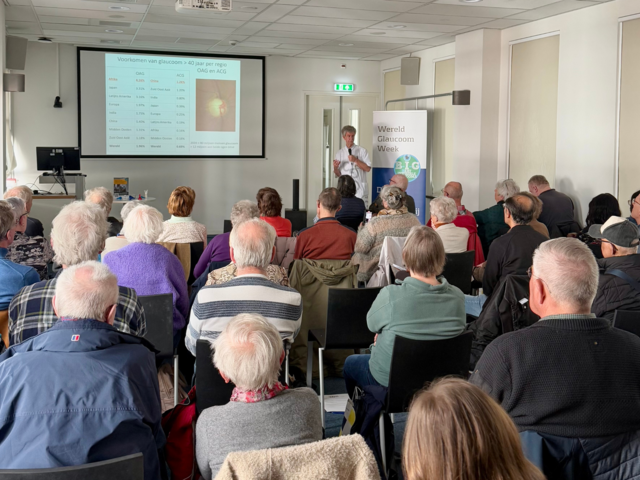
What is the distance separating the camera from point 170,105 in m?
10.5

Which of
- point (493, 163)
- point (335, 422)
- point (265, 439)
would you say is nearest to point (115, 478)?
point (265, 439)

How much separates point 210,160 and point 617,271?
8.95m

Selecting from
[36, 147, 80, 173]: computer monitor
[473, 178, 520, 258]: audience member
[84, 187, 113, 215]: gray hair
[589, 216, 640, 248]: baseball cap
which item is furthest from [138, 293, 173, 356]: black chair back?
[36, 147, 80, 173]: computer monitor

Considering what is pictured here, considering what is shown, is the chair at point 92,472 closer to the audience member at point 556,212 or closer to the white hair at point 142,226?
the white hair at point 142,226

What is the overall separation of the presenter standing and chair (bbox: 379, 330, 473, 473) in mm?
7464

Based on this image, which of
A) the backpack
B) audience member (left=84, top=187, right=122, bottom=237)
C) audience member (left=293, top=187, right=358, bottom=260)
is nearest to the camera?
the backpack

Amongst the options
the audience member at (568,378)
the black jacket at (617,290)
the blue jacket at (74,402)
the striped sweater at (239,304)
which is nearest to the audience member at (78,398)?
the blue jacket at (74,402)

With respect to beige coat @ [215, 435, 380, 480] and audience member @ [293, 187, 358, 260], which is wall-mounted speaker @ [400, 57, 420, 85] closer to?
audience member @ [293, 187, 358, 260]

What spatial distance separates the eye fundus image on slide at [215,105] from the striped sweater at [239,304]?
27.3ft

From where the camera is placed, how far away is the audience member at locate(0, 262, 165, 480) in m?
1.77

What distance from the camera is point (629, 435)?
74.2 inches

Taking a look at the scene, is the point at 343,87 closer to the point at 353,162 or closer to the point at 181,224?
the point at 353,162

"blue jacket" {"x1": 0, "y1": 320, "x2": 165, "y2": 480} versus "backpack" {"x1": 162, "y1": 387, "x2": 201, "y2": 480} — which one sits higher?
"blue jacket" {"x1": 0, "y1": 320, "x2": 165, "y2": 480}

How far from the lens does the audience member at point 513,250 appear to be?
14.2ft
